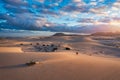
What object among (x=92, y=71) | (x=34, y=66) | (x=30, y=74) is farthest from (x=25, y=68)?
(x=92, y=71)

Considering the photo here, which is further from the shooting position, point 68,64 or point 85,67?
point 68,64

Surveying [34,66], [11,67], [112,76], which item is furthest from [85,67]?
[11,67]

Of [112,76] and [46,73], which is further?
[46,73]

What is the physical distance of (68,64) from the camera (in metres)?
8.08

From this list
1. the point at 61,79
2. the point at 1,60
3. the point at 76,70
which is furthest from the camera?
the point at 1,60

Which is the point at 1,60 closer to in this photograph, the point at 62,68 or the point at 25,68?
the point at 25,68

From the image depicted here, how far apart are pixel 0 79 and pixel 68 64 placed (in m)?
2.99

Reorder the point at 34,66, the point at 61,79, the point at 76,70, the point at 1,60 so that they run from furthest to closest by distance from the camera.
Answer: the point at 1,60, the point at 34,66, the point at 76,70, the point at 61,79

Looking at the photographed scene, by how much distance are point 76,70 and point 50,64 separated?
1440 millimetres

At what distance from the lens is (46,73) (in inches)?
268

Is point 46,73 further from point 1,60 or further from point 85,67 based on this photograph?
point 1,60

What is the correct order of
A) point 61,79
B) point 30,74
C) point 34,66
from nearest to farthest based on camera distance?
point 61,79 → point 30,74 → point 34,66

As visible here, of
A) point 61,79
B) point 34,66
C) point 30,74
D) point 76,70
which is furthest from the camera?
point 34,66

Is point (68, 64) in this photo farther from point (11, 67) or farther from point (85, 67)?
point (11, 67)
